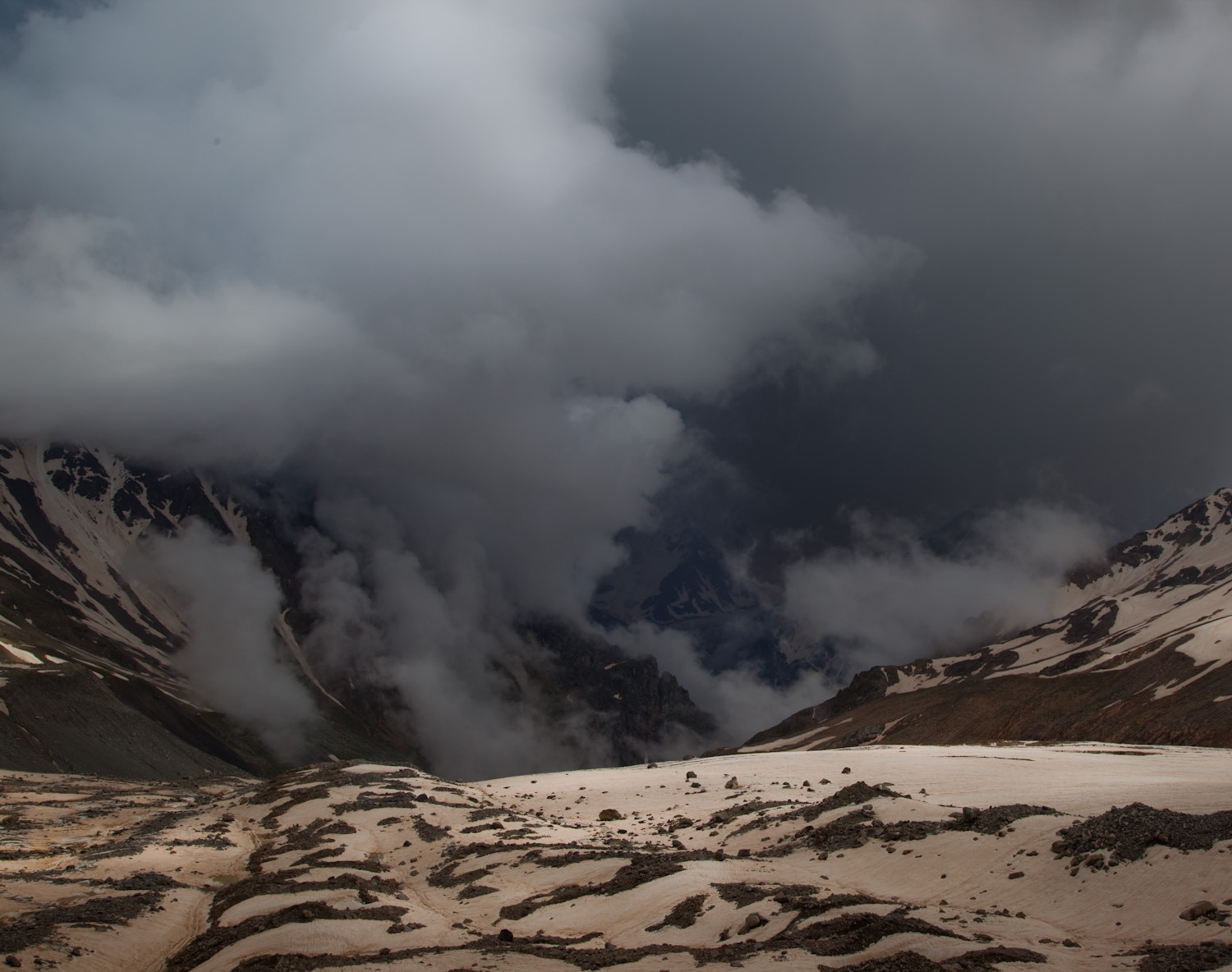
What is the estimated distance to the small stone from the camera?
25.1 metres

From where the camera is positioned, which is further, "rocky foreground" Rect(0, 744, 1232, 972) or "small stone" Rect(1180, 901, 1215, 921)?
"rocky foreground" Rect(0, 744, 1232, 972)

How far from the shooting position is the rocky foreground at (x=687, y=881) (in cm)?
2606

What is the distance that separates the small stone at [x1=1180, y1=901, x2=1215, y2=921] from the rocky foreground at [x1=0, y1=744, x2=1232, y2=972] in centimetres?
5

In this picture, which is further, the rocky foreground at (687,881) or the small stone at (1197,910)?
the rocky foreground at (687,881)

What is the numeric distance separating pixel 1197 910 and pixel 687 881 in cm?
1683

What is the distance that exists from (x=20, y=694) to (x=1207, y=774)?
190 meters

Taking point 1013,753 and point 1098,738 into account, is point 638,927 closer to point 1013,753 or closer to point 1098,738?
point 1013,753

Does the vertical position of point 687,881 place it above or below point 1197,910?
above

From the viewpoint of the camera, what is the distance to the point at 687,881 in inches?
1342

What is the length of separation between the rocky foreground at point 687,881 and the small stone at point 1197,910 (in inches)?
2.1

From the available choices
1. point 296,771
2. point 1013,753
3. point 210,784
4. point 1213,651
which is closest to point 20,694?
point 210,784

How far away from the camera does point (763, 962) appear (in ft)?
80.7

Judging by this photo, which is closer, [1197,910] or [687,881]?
[1197,910]

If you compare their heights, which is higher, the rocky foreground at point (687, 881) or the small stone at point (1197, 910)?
the rocky foreground at point (687, 881)
